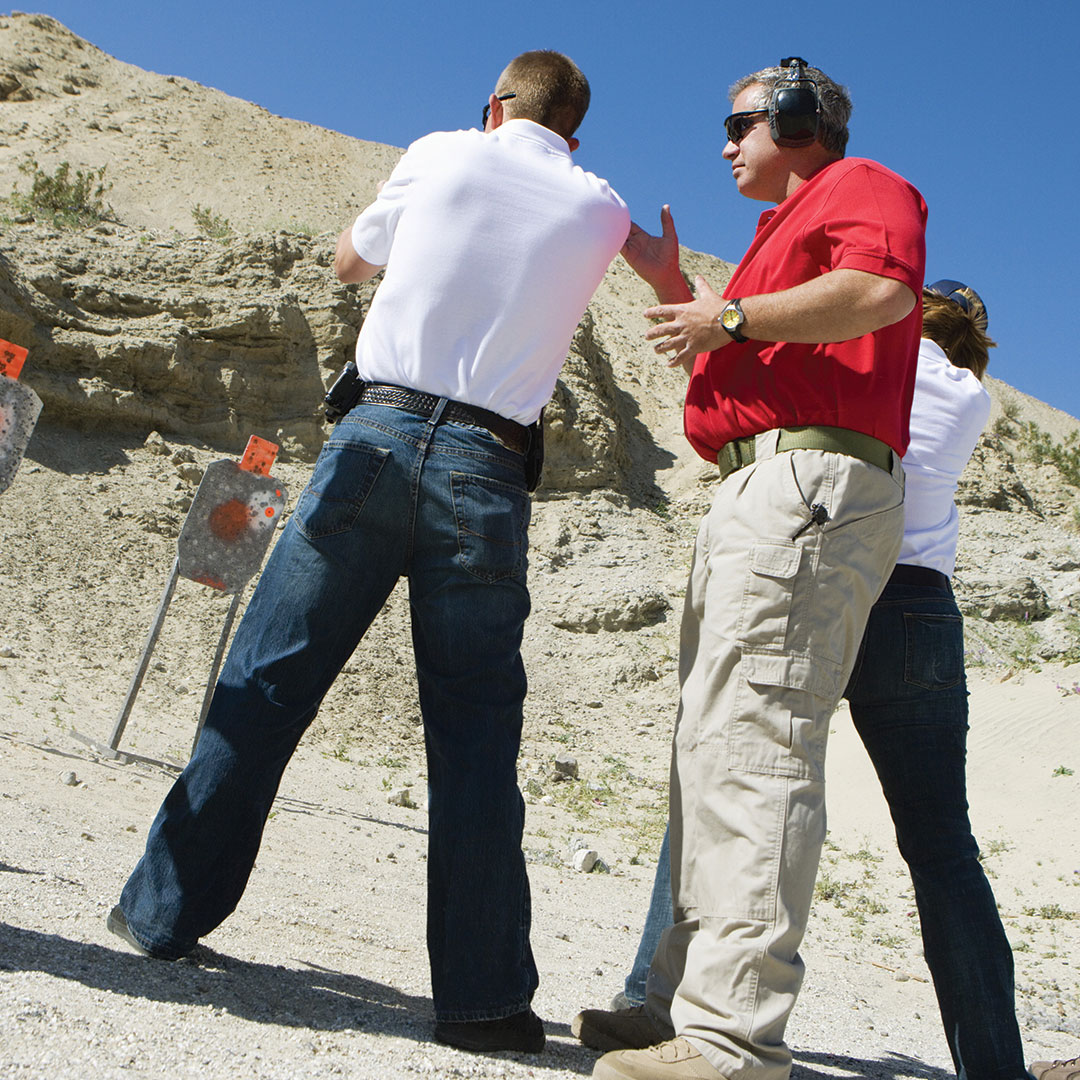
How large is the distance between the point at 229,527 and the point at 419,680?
5276 mm

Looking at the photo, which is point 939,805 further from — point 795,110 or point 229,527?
point 229,527

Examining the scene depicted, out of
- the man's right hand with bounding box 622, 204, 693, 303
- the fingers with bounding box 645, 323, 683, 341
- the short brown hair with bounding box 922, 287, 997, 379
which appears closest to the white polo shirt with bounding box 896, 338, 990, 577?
the short brown hair with bounding box 922, 287, 997, 379

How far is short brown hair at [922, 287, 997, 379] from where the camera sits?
2.98 metres

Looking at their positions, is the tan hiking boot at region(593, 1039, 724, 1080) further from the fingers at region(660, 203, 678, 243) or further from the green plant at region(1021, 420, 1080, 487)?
the green plant at region(1021, 420, 1080, 487)

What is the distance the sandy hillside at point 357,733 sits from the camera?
7.30ft

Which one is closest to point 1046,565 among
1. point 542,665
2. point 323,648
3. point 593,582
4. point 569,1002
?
point 593,582

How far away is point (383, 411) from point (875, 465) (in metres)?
1.02

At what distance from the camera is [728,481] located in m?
2.23

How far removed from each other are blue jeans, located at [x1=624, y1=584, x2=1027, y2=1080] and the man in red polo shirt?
0.31 m

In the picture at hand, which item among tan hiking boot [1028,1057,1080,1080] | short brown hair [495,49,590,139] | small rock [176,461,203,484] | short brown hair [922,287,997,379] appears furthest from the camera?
small rock [176,461,203,484]

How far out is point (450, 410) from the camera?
7.45 feet

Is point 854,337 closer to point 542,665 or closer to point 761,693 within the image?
point 761,693

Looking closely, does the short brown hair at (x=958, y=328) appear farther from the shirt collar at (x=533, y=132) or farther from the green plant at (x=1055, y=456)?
the green plant at (x=1055, y=456)

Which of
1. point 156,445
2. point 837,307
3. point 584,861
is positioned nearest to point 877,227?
point 837,307
